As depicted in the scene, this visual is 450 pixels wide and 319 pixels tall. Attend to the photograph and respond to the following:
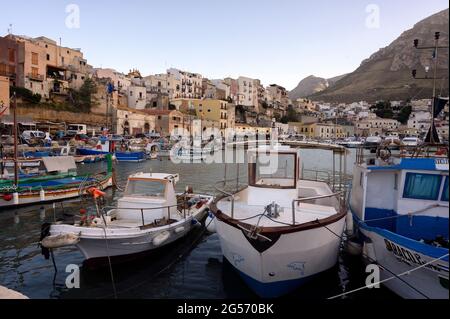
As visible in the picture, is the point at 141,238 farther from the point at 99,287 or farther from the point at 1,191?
the point at 1,191

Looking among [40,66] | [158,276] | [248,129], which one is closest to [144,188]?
[158,276]

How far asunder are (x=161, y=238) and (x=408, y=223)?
24.5ft

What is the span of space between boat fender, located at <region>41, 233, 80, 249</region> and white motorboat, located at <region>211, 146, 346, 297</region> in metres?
4.08

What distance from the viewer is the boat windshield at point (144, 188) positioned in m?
12.9

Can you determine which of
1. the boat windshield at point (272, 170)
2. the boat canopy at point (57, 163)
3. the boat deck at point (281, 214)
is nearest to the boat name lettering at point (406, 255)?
the boat deck at point (281, 214)

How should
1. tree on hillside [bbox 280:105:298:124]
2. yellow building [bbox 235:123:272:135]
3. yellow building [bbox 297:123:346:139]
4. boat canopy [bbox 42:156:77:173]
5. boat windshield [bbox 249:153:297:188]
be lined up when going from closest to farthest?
boat windshield [bbox 249:153:297:188] → boat canopy [bbox 42:156:77:173] → yellow building [bbox 235:123:272:135] → yellow building [bbox 297:123:346:139] → tree on hillside [bbox 280:105:298:124]

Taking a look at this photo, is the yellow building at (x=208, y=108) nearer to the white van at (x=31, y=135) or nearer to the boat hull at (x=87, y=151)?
the boat hull at (x=87, y=151)

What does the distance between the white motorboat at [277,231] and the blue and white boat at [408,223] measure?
994mm

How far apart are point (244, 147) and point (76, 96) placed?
6019 centimetres

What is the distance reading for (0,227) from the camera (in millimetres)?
16156

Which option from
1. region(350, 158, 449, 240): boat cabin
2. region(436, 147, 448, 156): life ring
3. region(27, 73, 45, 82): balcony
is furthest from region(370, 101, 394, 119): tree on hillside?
region(350, 158, 449, 240): boat cabin

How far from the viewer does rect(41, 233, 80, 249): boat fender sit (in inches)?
368

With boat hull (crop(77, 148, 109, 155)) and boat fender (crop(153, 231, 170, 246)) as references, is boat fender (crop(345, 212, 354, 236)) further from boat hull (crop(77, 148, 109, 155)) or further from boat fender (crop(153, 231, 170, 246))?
boat hull (crop(77, 148, 109, 155))

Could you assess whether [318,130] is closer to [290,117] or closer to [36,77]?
[290,117]
